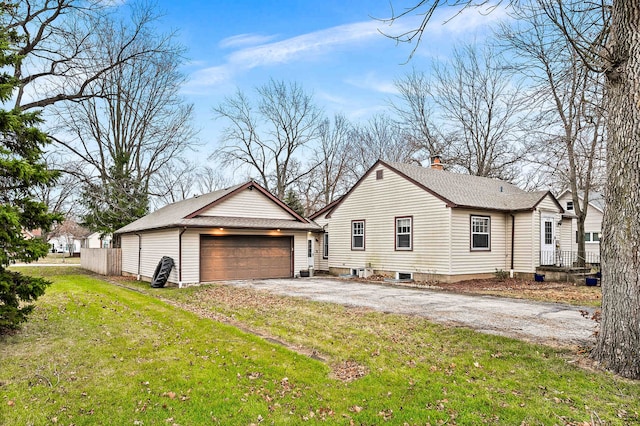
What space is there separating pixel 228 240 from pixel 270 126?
18824mm

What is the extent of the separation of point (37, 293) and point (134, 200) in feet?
23.0

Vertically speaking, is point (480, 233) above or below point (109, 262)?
above

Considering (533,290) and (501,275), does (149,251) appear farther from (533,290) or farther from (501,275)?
(533,290)

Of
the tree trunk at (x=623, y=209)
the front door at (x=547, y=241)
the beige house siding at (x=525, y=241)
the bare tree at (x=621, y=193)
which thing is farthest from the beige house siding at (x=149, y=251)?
the front door at (x=547, y=241)

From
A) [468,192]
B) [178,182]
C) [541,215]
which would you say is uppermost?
[178,182]

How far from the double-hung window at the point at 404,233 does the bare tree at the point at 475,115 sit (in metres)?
13.0

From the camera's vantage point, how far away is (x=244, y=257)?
56.2 ft

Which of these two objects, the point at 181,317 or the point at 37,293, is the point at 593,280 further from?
the point at 37,293

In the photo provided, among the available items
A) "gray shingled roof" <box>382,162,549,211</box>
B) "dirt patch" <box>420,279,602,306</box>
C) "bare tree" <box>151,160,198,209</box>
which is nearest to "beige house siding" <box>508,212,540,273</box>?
"gray shingled roof" <box>382,162,549,211</box>

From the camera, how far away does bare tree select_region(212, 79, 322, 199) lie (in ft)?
109

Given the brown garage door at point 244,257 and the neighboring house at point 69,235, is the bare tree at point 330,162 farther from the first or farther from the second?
the neighboring house at point 69,235

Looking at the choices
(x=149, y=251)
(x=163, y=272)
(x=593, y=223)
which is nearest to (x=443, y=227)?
(x=163, y=272)

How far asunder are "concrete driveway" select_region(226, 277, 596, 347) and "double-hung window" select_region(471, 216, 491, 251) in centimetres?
422

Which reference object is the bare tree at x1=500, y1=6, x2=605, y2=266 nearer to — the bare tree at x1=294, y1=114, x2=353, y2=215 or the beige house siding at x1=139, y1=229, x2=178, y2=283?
the beige house siding at x1=139, y1=229, x2=178, y2=283
